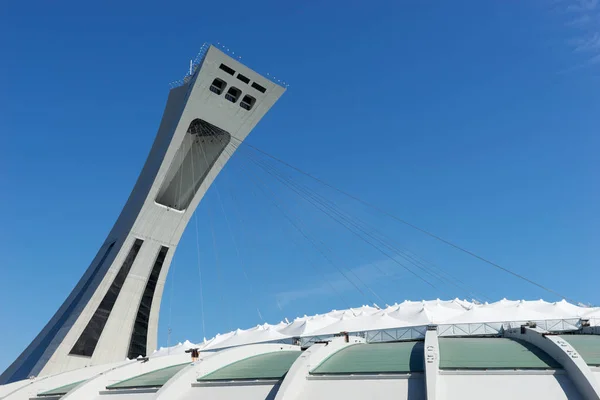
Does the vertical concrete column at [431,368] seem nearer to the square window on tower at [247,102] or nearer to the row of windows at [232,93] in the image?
the row of windows at [232,93]

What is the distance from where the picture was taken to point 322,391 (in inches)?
478

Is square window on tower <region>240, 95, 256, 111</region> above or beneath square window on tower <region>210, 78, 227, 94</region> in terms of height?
above

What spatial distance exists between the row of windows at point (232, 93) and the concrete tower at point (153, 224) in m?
0.07

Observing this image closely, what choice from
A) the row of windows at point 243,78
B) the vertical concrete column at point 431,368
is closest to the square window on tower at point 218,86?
the row of windows at point 243,78

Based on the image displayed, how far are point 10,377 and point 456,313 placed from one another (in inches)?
1150

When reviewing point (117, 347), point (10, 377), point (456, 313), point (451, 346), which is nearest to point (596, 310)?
point (456, 313)

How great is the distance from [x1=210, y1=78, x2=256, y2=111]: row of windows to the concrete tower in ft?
0.22

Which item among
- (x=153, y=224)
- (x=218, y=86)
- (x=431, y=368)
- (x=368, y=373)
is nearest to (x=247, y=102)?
(x=218, y=86)

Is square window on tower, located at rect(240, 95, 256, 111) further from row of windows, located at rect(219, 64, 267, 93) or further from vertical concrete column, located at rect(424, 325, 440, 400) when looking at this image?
vertical concrete column, located at rect(424, 325, 440, 400)

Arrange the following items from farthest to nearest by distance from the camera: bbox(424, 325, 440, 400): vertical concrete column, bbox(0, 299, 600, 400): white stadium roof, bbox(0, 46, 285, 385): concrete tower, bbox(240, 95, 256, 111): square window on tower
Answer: bbox(240, 95, 256, 111): square window on tower < bbox(0, 46, 285, 385): concrete tower < bbox(0, 299, 600, 400): white stadium roof < bbox(424, 325, 440, 400): vertical concrete column

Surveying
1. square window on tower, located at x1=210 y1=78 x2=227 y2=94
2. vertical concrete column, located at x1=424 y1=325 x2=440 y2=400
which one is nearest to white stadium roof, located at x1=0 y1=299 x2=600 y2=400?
vertical concrete column, located at x1=424 y1=325 x2=440 y2=400

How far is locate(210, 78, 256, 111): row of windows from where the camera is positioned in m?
34.1

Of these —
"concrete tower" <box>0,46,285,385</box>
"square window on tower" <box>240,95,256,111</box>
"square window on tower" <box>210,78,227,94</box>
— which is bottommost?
"concrete tower" <box>0,46,285,385</box>

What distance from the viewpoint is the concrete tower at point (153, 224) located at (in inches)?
1211
